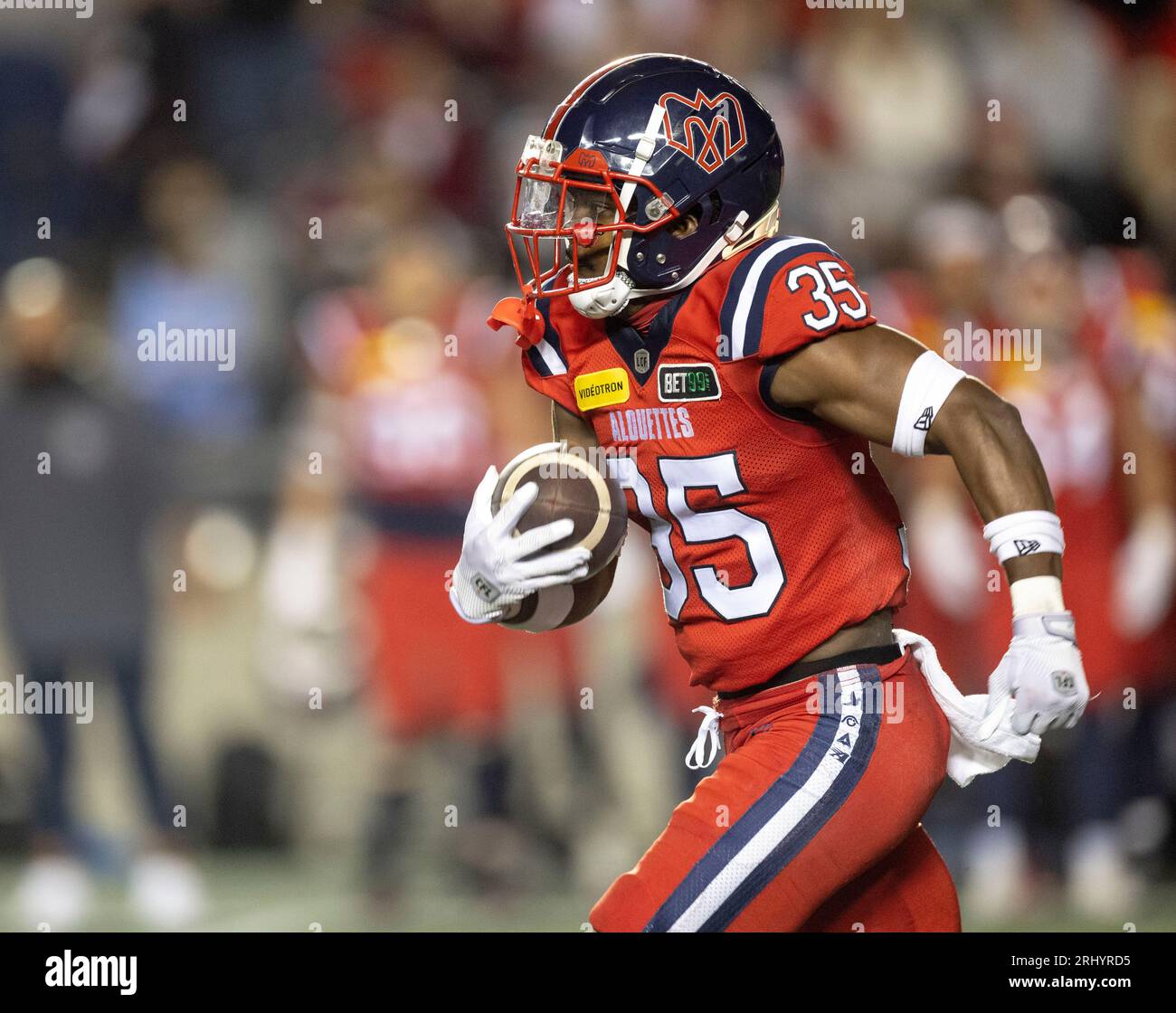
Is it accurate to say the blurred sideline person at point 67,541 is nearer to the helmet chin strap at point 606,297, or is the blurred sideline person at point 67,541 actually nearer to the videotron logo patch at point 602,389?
the videotron logo patch at point 602,389

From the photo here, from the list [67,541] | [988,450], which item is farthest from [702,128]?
[67,541]

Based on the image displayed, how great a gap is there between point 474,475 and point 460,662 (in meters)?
0.62

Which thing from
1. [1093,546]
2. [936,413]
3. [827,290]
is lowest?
[1093,546]

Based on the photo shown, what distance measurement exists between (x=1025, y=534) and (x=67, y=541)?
3948mm

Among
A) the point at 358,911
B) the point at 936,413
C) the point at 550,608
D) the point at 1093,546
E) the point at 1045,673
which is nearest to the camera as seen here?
the point at 1045,673

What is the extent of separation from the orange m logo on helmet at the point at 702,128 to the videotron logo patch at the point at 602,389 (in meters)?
0.36

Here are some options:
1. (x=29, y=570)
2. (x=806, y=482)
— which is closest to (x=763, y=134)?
(x=806, y=482)

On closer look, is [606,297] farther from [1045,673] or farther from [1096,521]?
[1096,521]

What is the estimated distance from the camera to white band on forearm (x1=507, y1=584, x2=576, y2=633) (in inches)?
102

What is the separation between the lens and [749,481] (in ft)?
7.71

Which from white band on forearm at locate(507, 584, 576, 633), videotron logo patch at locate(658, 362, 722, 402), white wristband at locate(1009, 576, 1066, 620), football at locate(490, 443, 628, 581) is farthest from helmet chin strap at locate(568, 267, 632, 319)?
white wristband at locate(1009, 576, 1066, 620)

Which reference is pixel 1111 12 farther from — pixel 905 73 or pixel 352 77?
pixel 352 77

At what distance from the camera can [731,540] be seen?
7.86 ft

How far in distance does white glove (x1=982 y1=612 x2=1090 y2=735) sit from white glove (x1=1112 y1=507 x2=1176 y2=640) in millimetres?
3162
